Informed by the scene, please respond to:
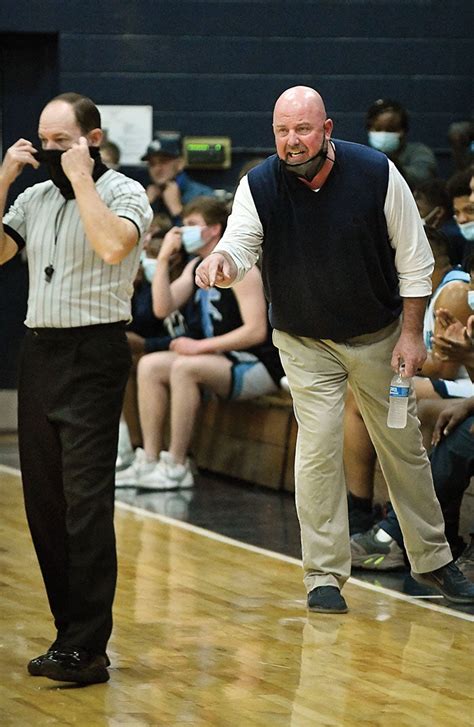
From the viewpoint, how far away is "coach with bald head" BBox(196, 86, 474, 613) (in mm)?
4312

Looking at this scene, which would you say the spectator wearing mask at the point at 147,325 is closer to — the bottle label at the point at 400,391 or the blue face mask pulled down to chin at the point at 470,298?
the blue face mask pulled down to chin at the point at 470,298

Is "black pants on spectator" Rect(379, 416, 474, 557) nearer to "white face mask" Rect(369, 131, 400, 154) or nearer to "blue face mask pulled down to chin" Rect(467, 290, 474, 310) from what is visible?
"blue face mask pulled down to chin" Rect(467, 290, 474, 310)

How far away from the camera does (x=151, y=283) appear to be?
24.5ft

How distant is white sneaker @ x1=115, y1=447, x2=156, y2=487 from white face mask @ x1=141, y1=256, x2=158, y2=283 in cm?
95


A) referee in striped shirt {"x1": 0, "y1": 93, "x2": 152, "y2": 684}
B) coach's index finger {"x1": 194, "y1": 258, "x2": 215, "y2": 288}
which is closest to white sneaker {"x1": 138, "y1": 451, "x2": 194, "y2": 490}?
coach's index finger {"x1": 194, "y1": 258, "x2": 215, "y2": 288}

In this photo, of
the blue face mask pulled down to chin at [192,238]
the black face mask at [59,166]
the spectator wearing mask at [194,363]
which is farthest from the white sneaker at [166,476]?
the black face mask at [59,166]

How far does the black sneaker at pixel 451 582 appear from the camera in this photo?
15.0 ft

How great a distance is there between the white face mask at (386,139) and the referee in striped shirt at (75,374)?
4339 mm

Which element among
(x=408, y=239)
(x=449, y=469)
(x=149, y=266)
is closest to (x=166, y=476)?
(x=149, y=266)

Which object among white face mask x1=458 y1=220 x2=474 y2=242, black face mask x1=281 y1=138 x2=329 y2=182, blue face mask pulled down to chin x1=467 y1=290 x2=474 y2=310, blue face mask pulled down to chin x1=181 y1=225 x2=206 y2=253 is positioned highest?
black face mask x1=281 y1=138 x2=329 y2=182

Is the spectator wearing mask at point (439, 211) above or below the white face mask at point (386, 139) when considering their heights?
below

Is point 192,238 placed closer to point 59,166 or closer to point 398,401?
point 398,401

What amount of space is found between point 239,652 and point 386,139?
4.43m

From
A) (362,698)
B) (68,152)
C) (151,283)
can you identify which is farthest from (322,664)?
(151,283)
